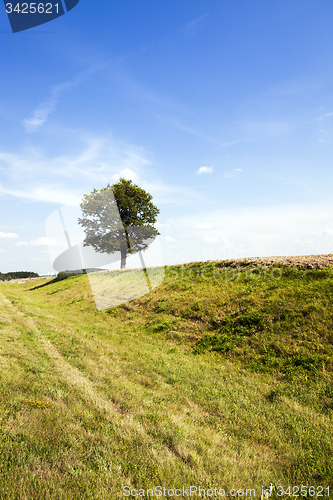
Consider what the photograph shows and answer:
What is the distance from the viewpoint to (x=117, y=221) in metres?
37.9

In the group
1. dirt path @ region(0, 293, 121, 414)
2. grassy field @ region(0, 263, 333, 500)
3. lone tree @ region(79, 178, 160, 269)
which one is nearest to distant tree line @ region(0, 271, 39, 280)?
lone tree @ region(79, 178, 160, 269)

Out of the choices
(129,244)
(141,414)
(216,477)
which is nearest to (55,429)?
(141,414)

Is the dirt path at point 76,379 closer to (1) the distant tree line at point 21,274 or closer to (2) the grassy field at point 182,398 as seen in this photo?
(2) the grassy field at point 182,398

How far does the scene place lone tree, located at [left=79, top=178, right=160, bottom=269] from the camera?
3769 cm

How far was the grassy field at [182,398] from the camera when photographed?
13.2ft

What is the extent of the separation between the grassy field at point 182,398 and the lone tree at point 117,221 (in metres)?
23.7

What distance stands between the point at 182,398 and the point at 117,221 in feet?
109

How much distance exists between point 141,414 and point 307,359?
6.39 metres

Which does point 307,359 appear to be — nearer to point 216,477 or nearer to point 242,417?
point 242,417

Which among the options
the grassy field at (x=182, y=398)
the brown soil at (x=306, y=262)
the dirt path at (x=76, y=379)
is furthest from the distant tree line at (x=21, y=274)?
the brown soil at (x=306, y=262)

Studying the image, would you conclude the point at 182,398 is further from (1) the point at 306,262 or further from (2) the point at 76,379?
(1) the point at 306,262

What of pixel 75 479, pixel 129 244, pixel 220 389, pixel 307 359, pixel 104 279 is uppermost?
pixel 129 244

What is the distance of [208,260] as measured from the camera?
73.2 feet

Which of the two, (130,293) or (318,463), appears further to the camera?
(130,293)
